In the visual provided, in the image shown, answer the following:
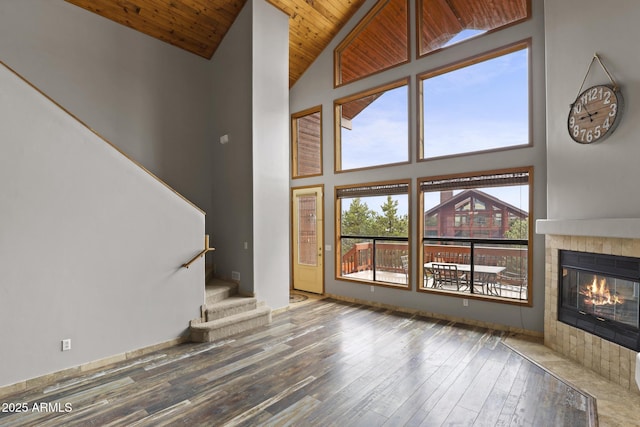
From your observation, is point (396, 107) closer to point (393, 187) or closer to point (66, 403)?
point (393, 187)

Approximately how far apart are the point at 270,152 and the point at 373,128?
194cm

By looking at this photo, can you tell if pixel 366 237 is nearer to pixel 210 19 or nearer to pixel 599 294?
pixel 599 294

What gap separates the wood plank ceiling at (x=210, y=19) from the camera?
16.0 ft

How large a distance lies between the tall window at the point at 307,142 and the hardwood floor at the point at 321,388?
3606 millimetres

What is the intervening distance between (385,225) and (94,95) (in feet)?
16.4

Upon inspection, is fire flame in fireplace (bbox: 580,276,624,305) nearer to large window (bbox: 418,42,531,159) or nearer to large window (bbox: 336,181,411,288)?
large window (bbox: 418,42,531,159)

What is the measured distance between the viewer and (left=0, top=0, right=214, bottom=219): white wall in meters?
4.33

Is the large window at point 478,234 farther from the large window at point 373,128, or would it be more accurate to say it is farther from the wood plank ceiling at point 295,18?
the wood plank ceiling at point 295,18

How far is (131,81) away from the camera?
5.19m

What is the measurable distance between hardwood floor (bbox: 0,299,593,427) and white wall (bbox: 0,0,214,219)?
3.21m

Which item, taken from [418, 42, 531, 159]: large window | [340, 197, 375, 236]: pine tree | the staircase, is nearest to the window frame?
[340, 197, 375, 236]: pine tree

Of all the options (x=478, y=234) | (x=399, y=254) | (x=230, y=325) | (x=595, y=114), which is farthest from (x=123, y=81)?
(x=595, y=114)

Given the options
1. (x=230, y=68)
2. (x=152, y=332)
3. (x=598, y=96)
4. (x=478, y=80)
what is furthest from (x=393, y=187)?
(x=152, y=332)

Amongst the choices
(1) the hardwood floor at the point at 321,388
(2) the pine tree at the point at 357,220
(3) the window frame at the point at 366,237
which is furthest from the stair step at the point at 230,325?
(2) the pine tree at the point at 357,220
